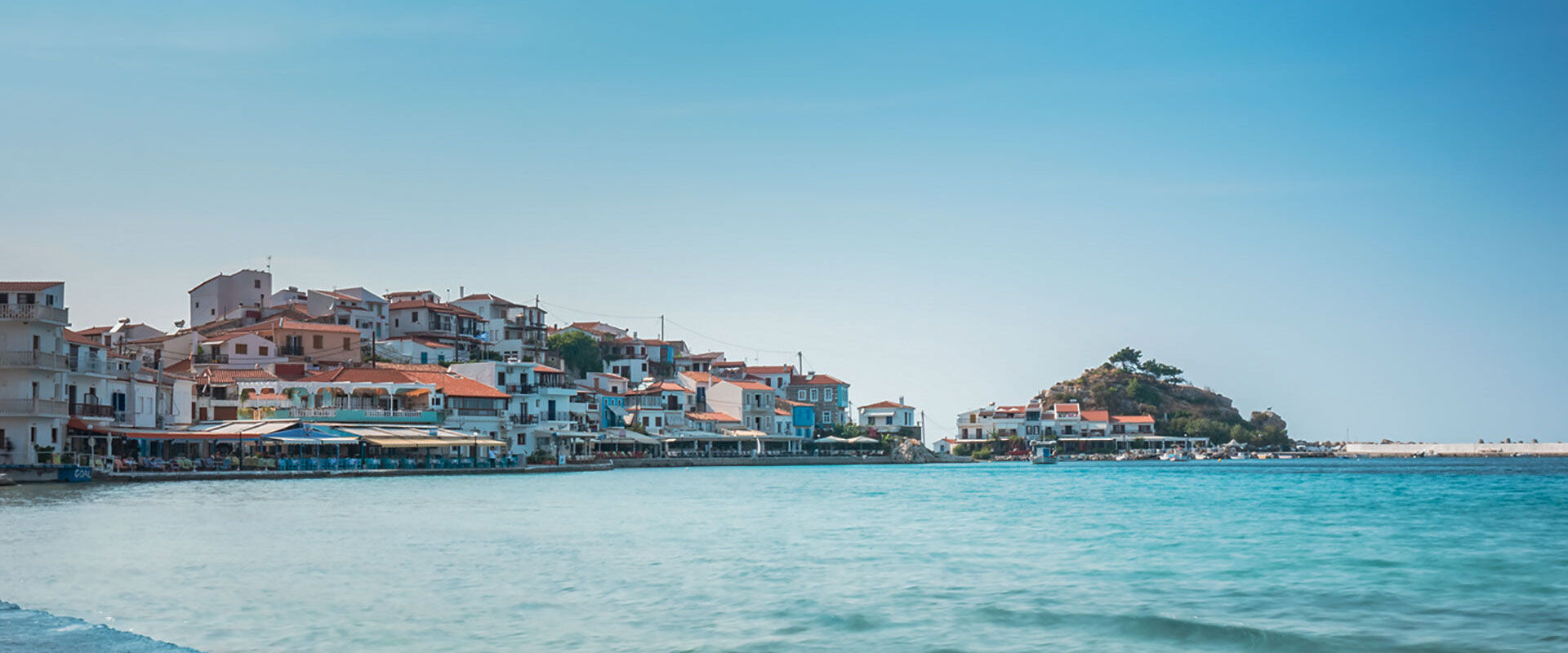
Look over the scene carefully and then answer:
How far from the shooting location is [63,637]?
8.20 meters

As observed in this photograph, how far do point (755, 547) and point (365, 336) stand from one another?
65519 mm

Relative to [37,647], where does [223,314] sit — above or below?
above

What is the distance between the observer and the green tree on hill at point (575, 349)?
294 feet

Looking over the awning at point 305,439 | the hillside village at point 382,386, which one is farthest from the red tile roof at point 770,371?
the awning at point 305,439

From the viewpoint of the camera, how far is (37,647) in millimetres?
7750

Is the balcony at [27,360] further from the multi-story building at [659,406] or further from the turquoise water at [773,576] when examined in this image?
the multi-story building at [659,406]

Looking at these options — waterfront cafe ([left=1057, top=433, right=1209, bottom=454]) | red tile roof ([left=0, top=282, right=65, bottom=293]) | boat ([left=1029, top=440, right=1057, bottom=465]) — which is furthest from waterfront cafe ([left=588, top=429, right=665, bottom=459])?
waterfront cafe ([left=1057, top=433, right=1209, bottom=454])

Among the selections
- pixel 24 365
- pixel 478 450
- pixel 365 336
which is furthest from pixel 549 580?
pixel 365 336

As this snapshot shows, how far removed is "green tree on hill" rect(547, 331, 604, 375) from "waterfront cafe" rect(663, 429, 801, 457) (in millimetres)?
11290

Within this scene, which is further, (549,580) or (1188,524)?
(1188,524)

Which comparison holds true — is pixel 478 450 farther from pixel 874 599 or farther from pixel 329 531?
pixel 874 599

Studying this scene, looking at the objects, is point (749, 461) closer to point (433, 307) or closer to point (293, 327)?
point (433, 307)

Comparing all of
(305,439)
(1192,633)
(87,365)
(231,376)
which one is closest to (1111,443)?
(231,376)

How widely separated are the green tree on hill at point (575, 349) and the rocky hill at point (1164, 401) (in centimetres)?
6052
